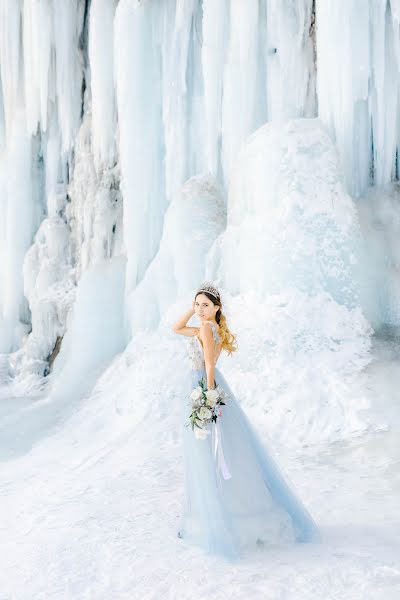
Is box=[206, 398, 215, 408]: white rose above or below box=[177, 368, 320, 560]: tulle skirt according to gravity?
above

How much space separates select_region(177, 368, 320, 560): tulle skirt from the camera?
106 inches

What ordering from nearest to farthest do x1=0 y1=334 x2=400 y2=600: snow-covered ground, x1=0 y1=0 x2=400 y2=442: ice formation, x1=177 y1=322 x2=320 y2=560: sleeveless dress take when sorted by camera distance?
x1=0 y1=334 x2=400 y2=600: snow-covered ground, x1=177 y1=322 x2=320 y2=560: sleeveless dress, x1=0 y1=0 x2=400 y2=442: ice formation

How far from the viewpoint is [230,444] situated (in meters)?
2.82

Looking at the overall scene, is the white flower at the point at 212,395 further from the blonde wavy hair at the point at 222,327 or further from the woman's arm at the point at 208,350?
the blonde wavy hair at the point at 222,327

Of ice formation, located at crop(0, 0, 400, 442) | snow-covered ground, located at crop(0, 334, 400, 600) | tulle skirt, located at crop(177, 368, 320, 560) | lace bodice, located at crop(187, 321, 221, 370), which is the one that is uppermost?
ice formation, located at crop(0, 0, 400, 442)

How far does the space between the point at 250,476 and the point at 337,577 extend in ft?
2.07

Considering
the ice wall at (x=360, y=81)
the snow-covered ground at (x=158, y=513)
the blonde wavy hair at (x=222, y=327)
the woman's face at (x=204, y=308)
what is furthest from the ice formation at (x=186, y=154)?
the woman's face at (x=204, y=308)

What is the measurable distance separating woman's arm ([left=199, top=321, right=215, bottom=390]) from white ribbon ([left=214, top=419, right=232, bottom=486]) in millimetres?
196

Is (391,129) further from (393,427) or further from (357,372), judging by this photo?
(393,427)

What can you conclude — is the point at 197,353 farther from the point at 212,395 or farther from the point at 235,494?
the point at 235,494

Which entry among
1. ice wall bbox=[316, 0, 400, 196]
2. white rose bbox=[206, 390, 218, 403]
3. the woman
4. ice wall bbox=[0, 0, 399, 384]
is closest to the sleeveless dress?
the woman

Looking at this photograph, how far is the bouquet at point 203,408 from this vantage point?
2754 mm

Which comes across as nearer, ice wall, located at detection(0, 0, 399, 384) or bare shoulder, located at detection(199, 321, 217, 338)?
bare shoulder, located at detection(199, 321, 217, 338)

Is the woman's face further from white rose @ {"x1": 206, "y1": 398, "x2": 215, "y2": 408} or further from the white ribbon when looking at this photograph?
the white ribbon
